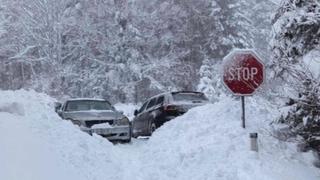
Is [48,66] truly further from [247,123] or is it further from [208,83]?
[247,123]

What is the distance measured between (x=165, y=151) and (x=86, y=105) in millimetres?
5294

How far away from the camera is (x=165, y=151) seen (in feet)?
Answer: 41.8

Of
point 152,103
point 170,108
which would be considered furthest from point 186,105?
point 152,103

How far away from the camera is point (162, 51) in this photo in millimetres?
44531

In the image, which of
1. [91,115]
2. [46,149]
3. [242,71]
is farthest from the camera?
[91,115]

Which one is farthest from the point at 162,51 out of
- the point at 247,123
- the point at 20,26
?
the point at 247,123

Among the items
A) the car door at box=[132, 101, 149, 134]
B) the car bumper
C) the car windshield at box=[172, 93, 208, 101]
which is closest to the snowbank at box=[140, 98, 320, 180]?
the car bumper

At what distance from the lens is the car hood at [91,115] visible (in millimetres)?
16156

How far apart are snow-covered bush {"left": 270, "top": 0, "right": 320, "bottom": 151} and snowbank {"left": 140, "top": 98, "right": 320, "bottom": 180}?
551mm

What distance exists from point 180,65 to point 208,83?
509cm

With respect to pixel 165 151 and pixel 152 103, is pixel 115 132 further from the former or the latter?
pixel 165 151

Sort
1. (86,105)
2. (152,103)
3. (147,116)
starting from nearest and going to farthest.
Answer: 1. (86,105)
2. (147,116)
3. (152,103)

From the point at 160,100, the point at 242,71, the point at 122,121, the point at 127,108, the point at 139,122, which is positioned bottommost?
the point at 127,108

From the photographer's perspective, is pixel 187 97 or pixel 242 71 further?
pixel 187 97
